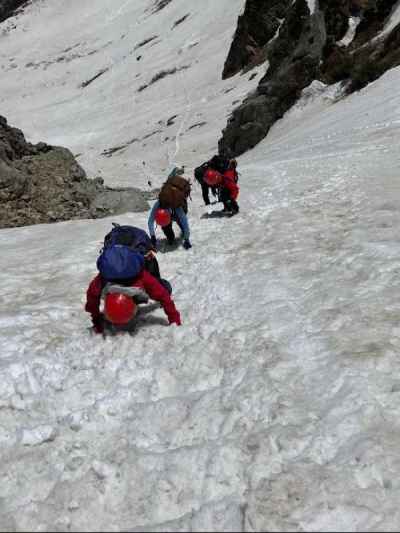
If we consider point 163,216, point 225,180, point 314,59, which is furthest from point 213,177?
point 314,59

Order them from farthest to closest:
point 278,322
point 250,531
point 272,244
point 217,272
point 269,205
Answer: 1. point 269,205
2. point 272,244
3. point 217,272
4. point 278,322
5. point 250,531

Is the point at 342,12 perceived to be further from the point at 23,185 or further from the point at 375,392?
the point at 375,392

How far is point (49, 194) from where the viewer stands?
605 inches

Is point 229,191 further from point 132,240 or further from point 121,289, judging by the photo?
point 121,289

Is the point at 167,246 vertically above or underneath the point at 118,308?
underneath

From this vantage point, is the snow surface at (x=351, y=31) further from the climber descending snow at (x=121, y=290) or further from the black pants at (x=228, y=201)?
the climber descending snow at (x=121, y=290)

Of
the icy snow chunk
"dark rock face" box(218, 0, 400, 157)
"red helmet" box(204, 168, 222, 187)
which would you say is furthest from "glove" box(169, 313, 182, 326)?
"dark rock face" box(218, 0, 400, 157)

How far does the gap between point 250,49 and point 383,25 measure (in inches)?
837

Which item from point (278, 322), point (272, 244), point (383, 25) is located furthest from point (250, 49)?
point (278, 322)

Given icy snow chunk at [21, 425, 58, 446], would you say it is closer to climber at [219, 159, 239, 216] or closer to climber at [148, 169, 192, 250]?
climber at [148, 169, 192, 250]

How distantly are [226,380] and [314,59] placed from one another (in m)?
31.6

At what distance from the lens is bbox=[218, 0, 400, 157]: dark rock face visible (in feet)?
90.8

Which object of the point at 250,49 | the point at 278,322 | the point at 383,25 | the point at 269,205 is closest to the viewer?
the point at 278,322

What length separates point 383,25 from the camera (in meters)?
31.4
